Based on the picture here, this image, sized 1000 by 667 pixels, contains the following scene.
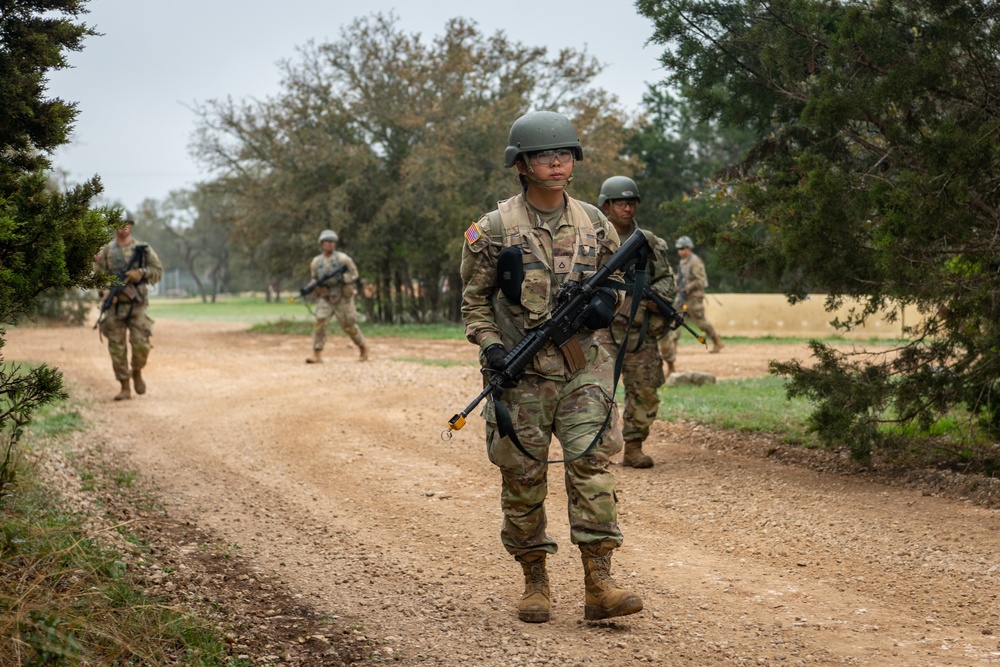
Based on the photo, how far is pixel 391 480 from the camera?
29.1ft

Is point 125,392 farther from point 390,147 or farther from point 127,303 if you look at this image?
point 390,147

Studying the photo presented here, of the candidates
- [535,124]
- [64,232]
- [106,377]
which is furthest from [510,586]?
[106,377]

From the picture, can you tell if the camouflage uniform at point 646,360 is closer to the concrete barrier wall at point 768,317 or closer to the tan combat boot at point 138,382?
the tan combat boot at point 138,382

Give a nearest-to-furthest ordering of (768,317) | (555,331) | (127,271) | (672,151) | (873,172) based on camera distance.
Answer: (555,331), (873,172), (127,271), (768,317), (672,151)

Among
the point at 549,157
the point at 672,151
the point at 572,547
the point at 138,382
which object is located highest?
the point at 672,151

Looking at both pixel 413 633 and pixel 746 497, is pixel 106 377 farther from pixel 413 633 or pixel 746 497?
pixel 413 633

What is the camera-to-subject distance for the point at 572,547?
21.7ft

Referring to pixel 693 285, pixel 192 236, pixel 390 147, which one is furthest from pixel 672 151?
pixel 192 236

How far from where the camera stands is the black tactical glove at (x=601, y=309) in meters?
5.25

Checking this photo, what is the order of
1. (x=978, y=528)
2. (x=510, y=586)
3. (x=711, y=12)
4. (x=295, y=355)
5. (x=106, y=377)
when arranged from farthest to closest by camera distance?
(x=295, y=355)
(x=106, y=377)
(x=711, y=12)
(x=978, y=528)
(x=510, y=586)

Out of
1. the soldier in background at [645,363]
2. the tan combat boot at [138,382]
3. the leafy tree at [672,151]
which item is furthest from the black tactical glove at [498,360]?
the leafy tree at [672,151]

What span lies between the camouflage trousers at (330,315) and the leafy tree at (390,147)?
10445 millimetres

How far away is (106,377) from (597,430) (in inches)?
518

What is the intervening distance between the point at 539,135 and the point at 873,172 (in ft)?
12.9
